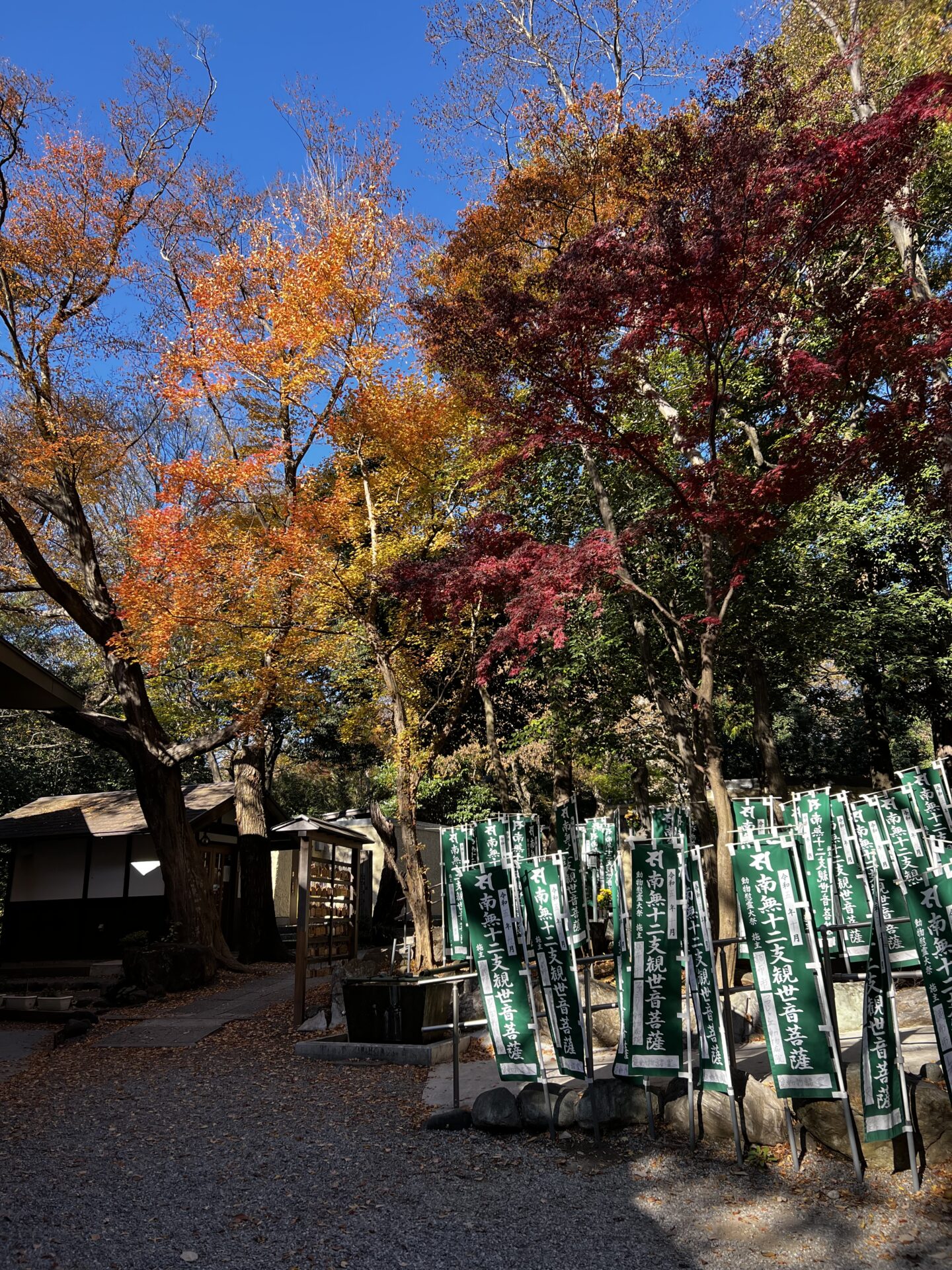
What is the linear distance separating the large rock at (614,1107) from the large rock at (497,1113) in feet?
1.54

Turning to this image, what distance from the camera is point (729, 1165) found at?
486cm

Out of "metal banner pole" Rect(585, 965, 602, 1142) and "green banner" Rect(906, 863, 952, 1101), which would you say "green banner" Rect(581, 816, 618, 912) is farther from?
"green banner" Rect(906, 863, 952, 1101)

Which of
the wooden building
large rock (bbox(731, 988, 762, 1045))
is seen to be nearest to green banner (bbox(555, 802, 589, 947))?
large rock (bbox(731, 988, 762, 1045))

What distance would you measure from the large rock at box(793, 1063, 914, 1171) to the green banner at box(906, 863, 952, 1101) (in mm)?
439

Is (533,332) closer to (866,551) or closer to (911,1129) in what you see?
(911,1129)

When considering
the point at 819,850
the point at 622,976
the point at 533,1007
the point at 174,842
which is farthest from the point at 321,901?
the point at 622,976

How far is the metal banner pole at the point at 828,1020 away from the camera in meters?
4.45

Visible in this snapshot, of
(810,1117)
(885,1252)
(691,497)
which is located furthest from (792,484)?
(885,1252)

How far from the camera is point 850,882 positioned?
29.0ft

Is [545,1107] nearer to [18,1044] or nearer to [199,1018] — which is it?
[199,1018]

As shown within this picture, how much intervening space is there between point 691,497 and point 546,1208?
21.1ft

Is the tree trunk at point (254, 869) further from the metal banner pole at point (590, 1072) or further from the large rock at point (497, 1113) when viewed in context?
the metal banner pole at point (590, 1072)

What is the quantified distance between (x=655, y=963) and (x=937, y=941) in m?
1.70

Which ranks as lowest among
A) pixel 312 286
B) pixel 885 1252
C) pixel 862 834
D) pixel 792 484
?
pixel 885 1252
